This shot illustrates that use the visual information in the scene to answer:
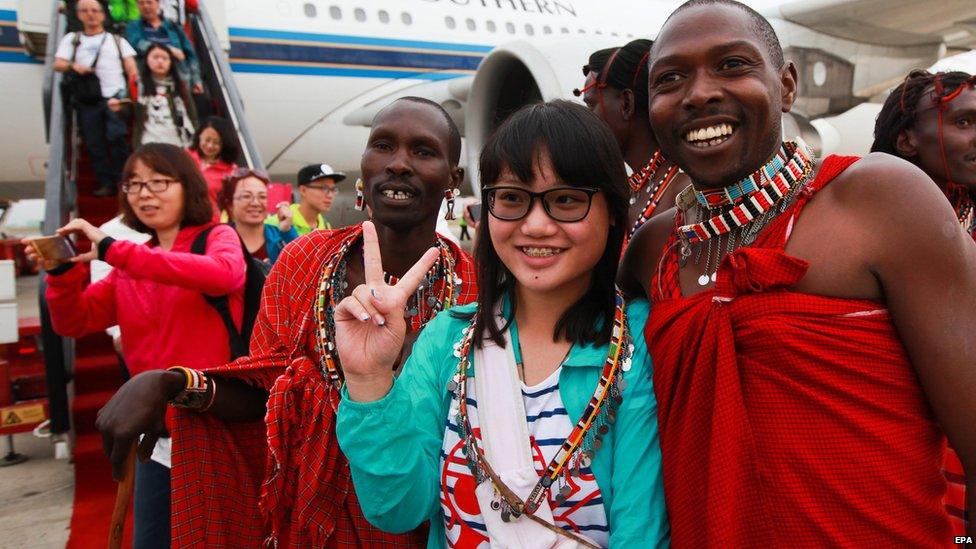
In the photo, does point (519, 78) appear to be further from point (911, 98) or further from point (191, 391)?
point (191, 391)

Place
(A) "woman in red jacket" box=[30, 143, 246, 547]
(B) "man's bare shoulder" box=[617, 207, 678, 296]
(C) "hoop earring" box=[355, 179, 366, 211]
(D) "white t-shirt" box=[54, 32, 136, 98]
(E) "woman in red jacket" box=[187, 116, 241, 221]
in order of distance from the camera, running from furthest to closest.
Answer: (D) "white t-shirt" box=[54, 32, 136, 98] → (E) "woman in red jacket" box=[187, 116, 241, 221] → (A) "woman in red jacket" box=[30, 143, 246, 547] → (C) "hoop earring" box=[355, 179, 366, 211] → (B) "man's bare shoulder" box=[617, 207, 678, 296]

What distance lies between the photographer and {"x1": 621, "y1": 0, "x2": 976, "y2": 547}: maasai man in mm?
983

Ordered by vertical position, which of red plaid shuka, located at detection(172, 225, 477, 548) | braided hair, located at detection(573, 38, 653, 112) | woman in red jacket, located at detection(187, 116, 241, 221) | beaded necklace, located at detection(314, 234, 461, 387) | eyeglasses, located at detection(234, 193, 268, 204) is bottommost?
red plaid shuka, located at detection(172, 225, 477, 548)

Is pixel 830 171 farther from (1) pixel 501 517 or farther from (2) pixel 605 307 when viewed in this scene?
(1) pixel 501 517

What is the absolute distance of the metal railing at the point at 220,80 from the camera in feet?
18.0

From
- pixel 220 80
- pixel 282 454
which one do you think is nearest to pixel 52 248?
pixel 282 454

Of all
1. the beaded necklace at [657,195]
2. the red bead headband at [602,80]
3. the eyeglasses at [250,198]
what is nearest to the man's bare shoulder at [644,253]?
the beaded necklace at [657,195]

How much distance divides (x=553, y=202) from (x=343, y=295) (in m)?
0.68

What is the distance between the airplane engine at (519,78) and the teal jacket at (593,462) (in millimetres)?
3553

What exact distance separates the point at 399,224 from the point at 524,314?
1.61 feet

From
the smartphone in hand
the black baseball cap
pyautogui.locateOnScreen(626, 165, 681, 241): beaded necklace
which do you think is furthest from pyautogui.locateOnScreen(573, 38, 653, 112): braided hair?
the black baseball cap

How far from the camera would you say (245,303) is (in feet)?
7.70

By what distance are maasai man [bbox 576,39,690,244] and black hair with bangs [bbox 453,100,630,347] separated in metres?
1.13

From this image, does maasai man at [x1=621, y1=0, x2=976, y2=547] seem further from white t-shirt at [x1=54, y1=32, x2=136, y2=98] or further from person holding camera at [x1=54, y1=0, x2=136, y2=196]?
white t-shirt at [x1=54, y1=32, x2=136, y2=98]
